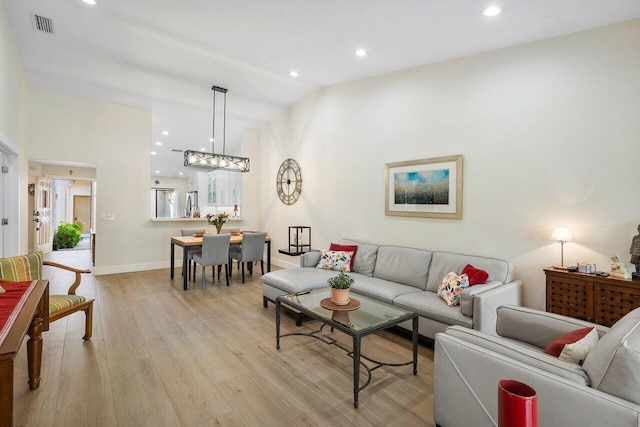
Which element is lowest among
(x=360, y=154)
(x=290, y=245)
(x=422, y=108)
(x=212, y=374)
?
(x=212, y=374)

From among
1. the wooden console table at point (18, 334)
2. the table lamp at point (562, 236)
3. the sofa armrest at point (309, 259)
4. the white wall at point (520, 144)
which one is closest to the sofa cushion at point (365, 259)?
the white wall at point (520, 144)

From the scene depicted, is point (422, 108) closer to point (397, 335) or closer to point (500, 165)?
point (500, 165)

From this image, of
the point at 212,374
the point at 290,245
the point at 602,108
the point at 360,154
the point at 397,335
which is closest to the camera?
the point at 212,374

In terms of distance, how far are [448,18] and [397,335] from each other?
125 inches

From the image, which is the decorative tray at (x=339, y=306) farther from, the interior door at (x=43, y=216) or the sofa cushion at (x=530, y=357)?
the interior door at (x=43, y=216)

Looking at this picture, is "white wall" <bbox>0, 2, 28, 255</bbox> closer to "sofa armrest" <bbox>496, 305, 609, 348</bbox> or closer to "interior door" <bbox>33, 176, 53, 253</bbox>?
"interior door" <bbox>33, 176, 53, 253</bbox>

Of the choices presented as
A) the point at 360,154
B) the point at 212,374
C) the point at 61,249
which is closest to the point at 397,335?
the point at 212,374

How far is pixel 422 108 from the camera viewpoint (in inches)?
155

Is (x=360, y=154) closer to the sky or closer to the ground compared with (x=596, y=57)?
closer to the ground

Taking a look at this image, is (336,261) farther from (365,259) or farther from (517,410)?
(517,410)

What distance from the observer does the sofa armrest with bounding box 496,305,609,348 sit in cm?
191

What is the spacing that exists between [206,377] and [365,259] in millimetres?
2471

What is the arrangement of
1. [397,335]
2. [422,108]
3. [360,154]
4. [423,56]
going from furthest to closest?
[360,154], [422,108], [423,56], [397,335]

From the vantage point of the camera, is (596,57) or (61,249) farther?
(61,249)
